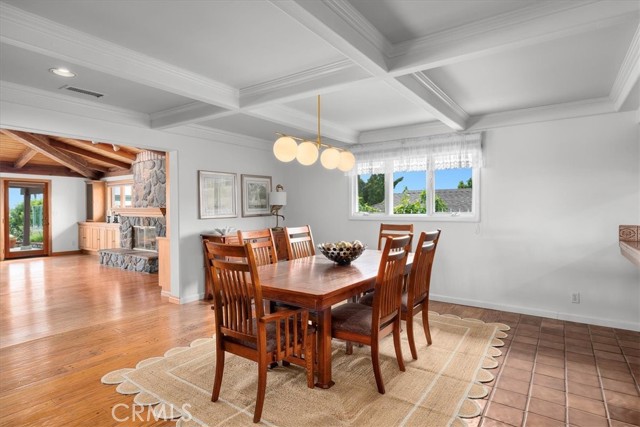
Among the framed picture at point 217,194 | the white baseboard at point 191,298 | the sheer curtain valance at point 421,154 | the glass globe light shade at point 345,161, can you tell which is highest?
the sheer curtain valance at point 421,154

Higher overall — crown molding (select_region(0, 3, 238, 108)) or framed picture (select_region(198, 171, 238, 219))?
crown molding (select_region(0, 3, 238, 108))

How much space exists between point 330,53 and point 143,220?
673 centimetres

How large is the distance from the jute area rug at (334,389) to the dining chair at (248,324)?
6.9 inches

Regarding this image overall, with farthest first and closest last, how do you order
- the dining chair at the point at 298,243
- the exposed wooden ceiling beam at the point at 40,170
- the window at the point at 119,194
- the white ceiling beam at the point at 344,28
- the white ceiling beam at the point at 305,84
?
the window at the point at 119,194 → the exposed wooden ceiling beam at the point at 40,170 → the dining chair at the point at 298,243 → the white ceiling beam at the point at 305,84 → the white ceiling beam at the point at 344,28

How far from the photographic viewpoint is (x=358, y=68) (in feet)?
8.73

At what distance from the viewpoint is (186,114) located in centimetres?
390

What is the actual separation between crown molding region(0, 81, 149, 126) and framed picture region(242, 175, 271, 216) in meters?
1.74

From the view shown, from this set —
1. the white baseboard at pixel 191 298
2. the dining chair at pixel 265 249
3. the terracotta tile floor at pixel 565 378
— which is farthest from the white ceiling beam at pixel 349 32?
the white baseboard at pixel 191 298

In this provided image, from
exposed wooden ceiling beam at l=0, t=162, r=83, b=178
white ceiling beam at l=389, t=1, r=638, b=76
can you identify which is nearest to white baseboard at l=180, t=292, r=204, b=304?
white ceiling beam at l=389, t=1, r=638, b=76

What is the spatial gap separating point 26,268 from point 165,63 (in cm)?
721

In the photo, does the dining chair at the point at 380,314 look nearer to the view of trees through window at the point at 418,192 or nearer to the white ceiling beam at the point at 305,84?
the white ceiling beam at the point at 305,84

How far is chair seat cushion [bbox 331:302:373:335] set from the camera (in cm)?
245

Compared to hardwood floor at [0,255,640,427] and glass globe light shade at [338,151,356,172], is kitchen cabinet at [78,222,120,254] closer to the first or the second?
hardwood floor at [0,255,640,427]

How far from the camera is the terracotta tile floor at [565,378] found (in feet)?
7.09
